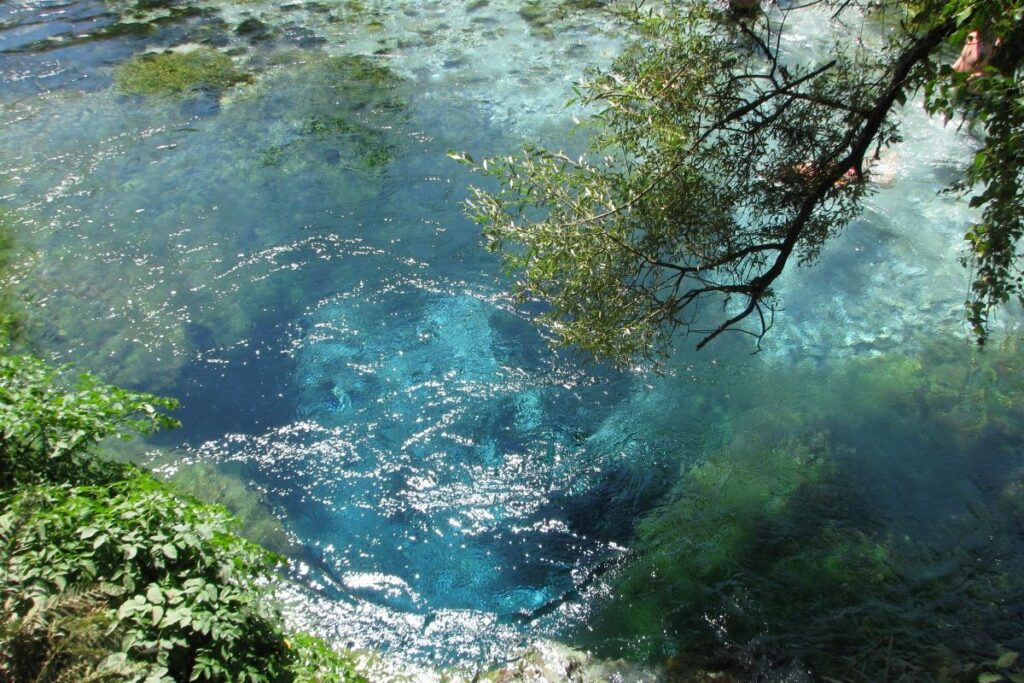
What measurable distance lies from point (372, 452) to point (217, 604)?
373 centimetres

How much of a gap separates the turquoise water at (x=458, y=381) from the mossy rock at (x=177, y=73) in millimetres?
386

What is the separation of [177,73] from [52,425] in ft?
37.2

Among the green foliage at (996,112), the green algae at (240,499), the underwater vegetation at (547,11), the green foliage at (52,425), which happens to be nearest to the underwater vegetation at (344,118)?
the underwater vegetation at (547,11)

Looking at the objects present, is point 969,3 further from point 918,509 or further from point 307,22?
point 307,22

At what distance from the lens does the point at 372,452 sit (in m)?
8.12

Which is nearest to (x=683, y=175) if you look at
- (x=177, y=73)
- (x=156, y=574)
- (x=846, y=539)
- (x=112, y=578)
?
(x=846, y=539)

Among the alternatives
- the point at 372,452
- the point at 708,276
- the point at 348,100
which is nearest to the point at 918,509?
the point at 708,276

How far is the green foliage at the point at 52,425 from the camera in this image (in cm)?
517

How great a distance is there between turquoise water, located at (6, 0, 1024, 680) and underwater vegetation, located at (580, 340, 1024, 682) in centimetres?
3

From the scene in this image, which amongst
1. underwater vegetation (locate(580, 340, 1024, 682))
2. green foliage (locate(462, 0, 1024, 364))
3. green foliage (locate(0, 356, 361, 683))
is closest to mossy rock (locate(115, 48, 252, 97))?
green foliage (locate(462, 0, 1024, 364))

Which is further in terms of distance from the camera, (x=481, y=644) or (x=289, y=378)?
(x=289, y=378)

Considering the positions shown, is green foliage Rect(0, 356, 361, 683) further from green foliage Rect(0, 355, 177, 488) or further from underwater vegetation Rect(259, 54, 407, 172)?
underwater vegetation Rect(259, 54, 407, 172)

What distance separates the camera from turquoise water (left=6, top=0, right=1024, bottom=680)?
22.4ft

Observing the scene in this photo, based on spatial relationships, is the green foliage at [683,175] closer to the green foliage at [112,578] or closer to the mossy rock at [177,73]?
the green foliage at [112,578]
